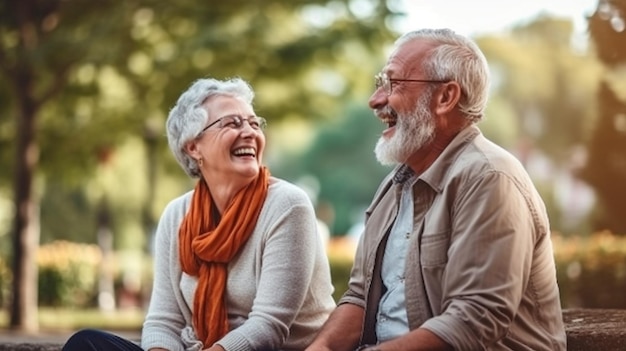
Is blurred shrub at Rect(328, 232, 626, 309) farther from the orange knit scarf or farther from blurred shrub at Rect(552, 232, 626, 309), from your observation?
the orange knit scarf

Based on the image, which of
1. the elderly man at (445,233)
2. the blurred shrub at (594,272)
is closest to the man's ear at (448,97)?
the elderly man at (445,233)

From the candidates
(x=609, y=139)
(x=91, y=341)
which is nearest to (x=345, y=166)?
(x=609, y=139)

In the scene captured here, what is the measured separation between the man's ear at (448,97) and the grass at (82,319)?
1101cm

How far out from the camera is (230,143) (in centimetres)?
434

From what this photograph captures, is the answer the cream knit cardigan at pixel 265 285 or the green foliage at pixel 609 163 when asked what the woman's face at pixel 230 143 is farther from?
the green foliage at pixel 609 163

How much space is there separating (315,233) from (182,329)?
2.07ft

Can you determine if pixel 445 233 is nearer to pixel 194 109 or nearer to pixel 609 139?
pixel 194 109

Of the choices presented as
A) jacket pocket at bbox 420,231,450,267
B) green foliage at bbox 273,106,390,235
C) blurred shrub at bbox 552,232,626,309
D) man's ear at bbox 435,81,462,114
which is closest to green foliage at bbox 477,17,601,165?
green foliage at bbox 273,106,390,235

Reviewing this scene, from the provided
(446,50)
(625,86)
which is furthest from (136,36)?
(446,50)

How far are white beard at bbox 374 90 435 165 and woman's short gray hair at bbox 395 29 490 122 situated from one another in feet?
0.29

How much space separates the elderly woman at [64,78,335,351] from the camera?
13.6 ft

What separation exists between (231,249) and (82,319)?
12.1 meters

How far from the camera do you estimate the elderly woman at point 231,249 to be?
13.6 feet

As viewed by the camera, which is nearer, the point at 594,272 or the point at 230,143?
the point at 230,143
